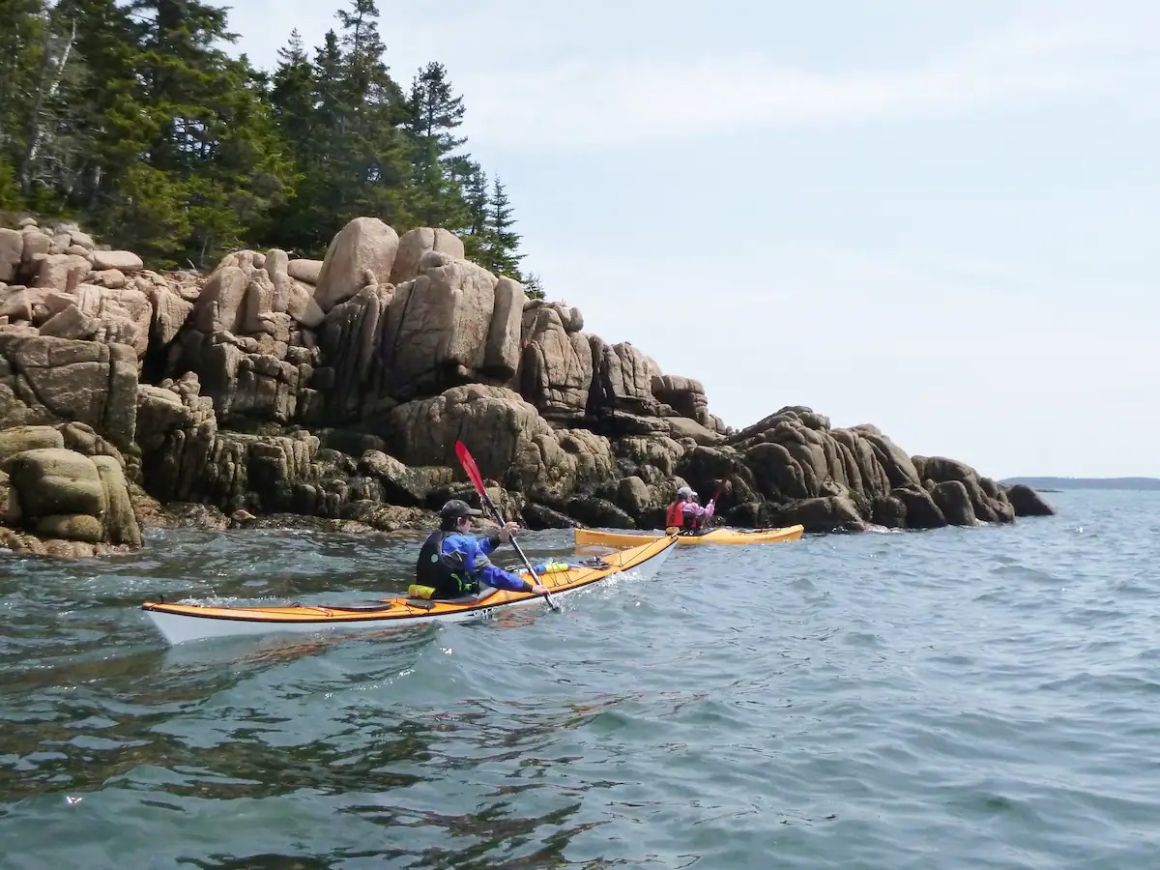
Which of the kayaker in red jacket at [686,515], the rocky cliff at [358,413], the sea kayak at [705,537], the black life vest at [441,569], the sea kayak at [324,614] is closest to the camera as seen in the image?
the sea kayak at [324,614]

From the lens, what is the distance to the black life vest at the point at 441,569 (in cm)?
1134

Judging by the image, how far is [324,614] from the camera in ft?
32.7

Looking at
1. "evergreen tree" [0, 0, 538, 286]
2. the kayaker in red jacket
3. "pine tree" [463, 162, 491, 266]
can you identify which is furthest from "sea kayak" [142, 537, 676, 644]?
"pine tree" [463, 162, 491, 266]

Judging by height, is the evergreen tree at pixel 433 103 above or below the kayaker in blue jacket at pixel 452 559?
above

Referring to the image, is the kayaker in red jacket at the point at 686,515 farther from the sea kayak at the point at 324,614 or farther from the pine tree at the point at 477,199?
the pine tree at the point at 477,199

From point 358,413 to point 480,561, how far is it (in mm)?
14986

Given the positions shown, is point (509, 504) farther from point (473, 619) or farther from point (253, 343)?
point (473, 619)

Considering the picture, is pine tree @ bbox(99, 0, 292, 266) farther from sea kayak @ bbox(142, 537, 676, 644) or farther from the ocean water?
sea kayak @ bbox(142, 537, 676, 644)

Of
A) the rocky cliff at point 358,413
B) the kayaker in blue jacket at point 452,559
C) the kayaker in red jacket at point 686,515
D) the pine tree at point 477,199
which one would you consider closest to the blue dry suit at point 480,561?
the kayaker in blue jacket at point 452,559

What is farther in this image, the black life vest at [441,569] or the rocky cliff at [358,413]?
the rocky cliff at [358,413]

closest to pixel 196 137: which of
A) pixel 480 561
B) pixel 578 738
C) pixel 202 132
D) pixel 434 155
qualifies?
pixel 202 132

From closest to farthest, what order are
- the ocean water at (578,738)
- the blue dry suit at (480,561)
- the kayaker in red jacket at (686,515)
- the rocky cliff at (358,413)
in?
the ocean water at (578,738), the blue dry suit at (480,561), the rocky cliff at (358,413), the kayaker in red jacket at (686,515)

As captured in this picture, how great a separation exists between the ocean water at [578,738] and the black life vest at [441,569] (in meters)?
0.67

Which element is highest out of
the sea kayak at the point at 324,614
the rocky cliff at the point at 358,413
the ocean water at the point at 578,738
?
the rocky cliff at the point at 358,413
